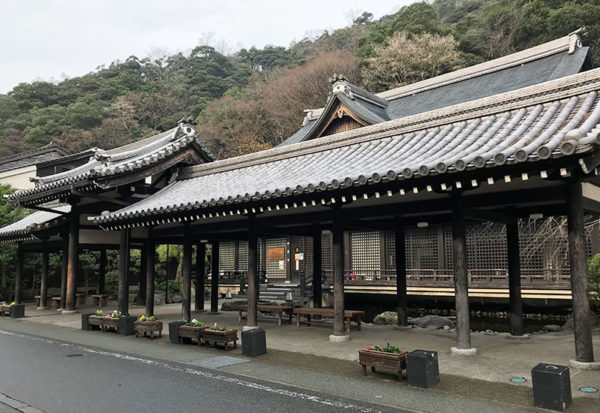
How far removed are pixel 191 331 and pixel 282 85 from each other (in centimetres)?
3643

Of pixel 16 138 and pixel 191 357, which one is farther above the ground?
pixel 16 138

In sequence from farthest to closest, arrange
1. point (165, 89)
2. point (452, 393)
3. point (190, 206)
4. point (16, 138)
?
point (165, 89)
point (16, 138)
point (190, 206)
point (452, 393)

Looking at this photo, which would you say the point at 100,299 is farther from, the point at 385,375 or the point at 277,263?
the point at 385,375

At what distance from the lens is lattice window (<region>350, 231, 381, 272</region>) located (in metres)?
28.3

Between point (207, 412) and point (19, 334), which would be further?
point (19, 334)

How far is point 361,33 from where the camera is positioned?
5516 cm

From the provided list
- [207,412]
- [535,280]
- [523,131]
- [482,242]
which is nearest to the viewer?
[207,412]

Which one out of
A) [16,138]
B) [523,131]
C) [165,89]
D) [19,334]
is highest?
[165,89]

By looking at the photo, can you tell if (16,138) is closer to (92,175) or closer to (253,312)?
(92,175)

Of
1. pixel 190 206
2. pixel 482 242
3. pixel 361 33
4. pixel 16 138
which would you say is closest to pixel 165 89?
pixel 16 138

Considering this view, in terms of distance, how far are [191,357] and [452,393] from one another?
5583 mm

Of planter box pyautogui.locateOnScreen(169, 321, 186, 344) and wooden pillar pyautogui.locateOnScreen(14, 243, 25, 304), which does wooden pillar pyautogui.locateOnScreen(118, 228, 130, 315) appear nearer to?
planter box pyautogui.locateOnScreen(169, 321, 186, 344)

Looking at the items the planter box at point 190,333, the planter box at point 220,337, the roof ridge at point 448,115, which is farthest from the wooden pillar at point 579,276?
the planter box at point 190,333

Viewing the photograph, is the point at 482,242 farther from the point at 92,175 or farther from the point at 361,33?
the point at 361,33
